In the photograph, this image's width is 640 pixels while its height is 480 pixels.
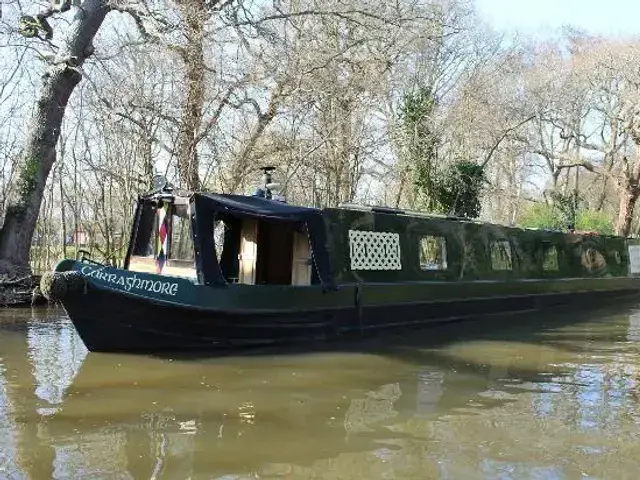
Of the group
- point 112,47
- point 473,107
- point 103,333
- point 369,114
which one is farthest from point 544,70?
point 103,333

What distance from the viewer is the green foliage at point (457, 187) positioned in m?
19.8

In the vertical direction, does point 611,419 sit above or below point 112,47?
below

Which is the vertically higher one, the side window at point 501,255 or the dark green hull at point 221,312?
the side window at point 501,255

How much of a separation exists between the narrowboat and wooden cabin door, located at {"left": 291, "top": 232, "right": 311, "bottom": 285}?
0.5 inches

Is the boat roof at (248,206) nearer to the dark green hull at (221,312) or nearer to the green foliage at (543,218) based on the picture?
the dark green hull at (221,312)

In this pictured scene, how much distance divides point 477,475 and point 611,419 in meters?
2.06

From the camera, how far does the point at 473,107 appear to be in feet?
69.0

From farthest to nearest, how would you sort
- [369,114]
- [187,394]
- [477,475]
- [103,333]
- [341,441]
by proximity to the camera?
[369,114], [103,333], [187,394], [341,441], [477,475]

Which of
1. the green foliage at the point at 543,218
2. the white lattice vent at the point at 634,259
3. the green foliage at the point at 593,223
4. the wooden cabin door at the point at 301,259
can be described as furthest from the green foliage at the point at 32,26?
the green foliage at the point at 593,223

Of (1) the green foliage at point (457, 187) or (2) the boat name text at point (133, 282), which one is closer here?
(2) the boat name text at point (133, 282)

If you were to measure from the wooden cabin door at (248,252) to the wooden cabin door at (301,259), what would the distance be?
517 millimetres

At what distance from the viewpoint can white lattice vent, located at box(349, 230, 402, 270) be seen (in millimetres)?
9725

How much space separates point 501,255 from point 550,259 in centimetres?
206

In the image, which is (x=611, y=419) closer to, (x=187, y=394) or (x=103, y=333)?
(x=187, y=394)
